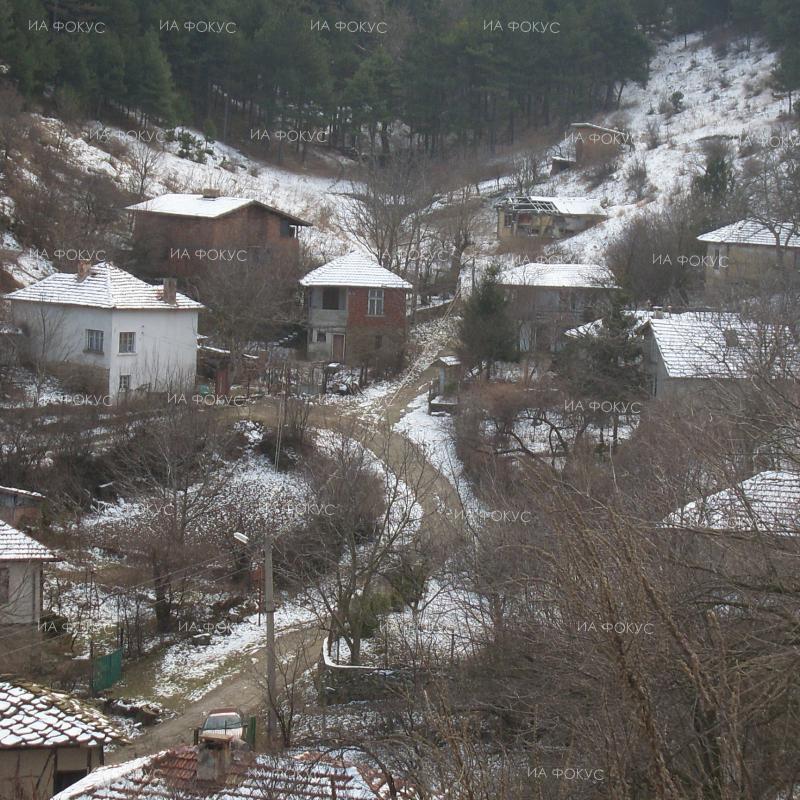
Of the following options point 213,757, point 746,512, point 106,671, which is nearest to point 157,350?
point 106,671

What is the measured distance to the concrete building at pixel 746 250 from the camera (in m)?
33.6

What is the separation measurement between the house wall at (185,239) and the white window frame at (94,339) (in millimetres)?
7514

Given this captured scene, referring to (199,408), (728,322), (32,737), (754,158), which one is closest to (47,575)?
(199,408)

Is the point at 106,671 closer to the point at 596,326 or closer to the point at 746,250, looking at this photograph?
the point at 596,326

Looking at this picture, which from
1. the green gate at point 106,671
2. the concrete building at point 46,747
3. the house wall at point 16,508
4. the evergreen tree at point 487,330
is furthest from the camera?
the evergreen tree at point 487,330

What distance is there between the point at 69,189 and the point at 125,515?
16982 mm

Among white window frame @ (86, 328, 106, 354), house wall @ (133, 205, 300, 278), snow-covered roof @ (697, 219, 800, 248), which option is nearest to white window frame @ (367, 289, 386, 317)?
house wall @ (133, 205, 300, 278)

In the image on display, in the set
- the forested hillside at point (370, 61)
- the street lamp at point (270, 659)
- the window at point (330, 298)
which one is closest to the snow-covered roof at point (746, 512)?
the street lamp at point (270, 659)

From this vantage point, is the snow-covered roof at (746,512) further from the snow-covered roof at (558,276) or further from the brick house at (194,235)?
the brick house at (194,235)

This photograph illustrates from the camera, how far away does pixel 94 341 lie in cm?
2827

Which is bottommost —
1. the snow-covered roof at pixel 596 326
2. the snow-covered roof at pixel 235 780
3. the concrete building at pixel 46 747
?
the concrete building at pixel 46 747

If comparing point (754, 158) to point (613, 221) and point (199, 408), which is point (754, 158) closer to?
point (613, 221)

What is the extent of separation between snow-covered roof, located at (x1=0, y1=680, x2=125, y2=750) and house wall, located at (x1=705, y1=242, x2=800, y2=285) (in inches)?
1028

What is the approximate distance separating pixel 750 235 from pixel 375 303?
1208 cm
